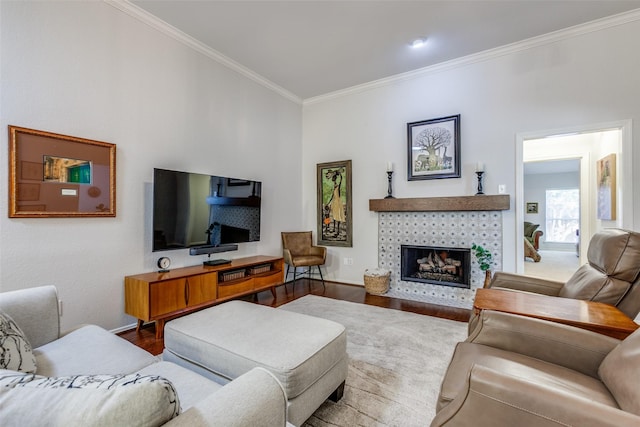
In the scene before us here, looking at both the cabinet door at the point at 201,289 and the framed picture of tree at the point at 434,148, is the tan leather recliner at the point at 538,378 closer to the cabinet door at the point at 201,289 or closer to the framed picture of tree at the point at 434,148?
the cabinet door at the point at 201,289

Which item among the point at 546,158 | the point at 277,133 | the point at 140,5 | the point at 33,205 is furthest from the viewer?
the point at 546,158

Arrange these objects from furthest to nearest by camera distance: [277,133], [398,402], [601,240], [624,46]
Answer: [277,133], [624,46], [601,240], [398,402]

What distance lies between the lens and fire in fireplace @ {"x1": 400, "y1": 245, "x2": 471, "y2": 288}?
3.79 metres

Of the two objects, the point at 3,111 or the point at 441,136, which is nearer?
the point at 3,111

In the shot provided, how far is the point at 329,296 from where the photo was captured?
→ 393 cm

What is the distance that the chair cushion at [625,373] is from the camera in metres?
0.90

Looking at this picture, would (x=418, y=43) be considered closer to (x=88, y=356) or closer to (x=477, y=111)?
(x=477, y=111)

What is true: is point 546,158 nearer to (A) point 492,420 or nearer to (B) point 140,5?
(A) point 492,420

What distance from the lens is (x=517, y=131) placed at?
3.47 m

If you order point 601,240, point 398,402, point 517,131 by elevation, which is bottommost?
point 398,402

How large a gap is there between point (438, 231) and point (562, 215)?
7258 mm

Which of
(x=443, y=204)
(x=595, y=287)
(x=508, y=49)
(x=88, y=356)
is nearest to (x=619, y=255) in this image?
(x=595, y=287)

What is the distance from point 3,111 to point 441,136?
4350 mm

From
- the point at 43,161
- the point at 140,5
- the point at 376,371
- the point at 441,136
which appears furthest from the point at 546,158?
the point at 43,161
